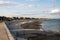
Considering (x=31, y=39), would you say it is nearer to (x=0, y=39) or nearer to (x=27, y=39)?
(x=27, y=39)

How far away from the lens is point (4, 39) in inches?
291

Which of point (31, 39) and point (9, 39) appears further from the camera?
point (31, 39)

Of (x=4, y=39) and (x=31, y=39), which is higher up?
(x=4, y=39)

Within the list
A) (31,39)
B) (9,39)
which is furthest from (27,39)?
(9,39)

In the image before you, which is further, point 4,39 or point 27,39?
point 27,39

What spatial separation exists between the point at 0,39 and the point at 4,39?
16cm

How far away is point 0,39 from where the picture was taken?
7.38 m

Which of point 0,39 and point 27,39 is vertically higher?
point 0,39

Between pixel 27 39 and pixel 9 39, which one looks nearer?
pixel 9 39

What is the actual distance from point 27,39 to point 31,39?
0.22 metres

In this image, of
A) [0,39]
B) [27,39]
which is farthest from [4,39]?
[27,39]

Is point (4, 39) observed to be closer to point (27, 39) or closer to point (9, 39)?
point (9, 39)

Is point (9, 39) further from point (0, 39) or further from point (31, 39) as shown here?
point (31, 39)

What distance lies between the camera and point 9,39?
24.5ft
